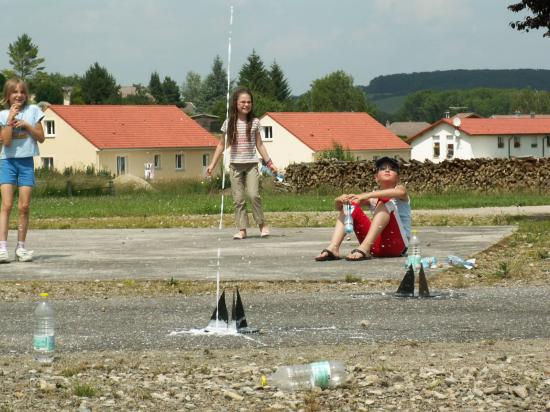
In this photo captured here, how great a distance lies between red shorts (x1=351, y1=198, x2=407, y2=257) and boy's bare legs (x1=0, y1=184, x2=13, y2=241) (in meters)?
3.50

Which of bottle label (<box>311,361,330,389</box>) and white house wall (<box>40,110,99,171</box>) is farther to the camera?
white house wall (<box>40,110,99,171</box>)

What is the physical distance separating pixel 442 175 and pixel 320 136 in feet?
175

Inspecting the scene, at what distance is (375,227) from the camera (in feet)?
41.0

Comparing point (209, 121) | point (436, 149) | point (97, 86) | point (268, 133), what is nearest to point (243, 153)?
point (268, 133)

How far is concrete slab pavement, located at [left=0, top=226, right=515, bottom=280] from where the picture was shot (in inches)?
463

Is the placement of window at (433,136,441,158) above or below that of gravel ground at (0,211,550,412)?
above

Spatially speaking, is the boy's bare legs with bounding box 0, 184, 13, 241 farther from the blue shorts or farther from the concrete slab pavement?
the concrete slab pavement

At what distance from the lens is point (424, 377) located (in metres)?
6.86

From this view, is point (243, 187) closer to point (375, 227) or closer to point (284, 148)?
point (375, 227)

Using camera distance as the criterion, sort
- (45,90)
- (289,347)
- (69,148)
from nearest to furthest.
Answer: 1. (289,347)
2. (69,148)
3. (45,90)

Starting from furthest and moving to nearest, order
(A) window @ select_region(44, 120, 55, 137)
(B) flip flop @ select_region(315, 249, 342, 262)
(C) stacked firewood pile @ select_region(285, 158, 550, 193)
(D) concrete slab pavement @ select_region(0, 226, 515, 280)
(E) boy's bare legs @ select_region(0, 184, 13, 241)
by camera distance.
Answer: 1. (A) window @ select_region(44, 120, 55, 137)
2. (C) stacked firewood pile @ select_region(285, 158, 550, 193)
3. (E) boy's bare legs @ select_region(0, 184, 13, 241)
4. (B) flip flop @ select_region(315, 249, 342, 262)
5. (D) concrete slab pavement @ select_region(0, 226, 515, 280)

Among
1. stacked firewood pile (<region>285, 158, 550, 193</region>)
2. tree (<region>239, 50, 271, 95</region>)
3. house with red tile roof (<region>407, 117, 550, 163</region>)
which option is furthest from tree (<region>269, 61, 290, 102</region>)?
stacked firewood pile (<region>285, 158, 550, 193</region>)

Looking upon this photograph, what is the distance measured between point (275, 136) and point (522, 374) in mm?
99309

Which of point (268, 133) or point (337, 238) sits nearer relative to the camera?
point (337, 238)
